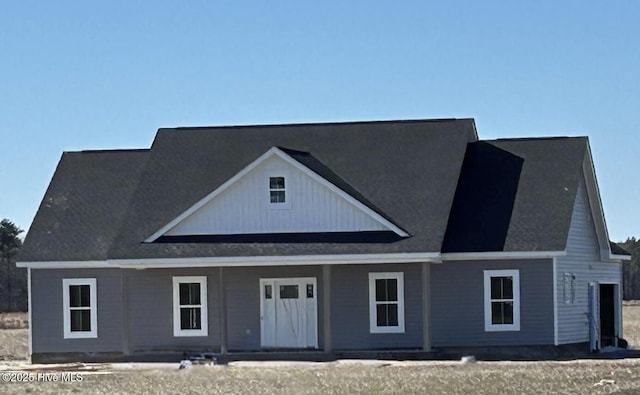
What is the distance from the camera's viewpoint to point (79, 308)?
135 ft

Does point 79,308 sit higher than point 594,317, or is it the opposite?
point 79,308

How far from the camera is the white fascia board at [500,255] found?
1517 inches

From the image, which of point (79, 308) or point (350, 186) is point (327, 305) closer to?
point (350, 186)

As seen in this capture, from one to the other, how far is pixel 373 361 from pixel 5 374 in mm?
9313

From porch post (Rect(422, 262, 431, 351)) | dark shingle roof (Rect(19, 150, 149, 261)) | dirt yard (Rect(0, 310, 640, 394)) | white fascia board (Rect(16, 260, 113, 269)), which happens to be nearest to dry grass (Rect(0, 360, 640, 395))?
dirt yard (Rect(0, 310, 640, 394))

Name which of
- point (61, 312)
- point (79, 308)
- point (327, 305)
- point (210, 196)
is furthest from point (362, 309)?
point (61, 312)

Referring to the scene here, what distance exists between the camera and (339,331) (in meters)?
A: 39.7

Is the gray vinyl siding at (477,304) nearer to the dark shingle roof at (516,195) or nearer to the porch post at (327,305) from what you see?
the dark shingle roof at (516,195)

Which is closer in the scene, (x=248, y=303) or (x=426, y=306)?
(x=426, y=306)

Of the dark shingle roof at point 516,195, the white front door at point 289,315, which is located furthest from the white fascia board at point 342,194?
the white front door at point 289,315

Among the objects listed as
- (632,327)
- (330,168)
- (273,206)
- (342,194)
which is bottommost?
(632,327)

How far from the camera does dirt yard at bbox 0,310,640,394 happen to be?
1105 inches

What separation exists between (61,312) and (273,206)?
6825 millimetres

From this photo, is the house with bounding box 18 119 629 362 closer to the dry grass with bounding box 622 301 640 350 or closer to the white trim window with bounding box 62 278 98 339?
the white trim window with bounding box 62 278 98 339
